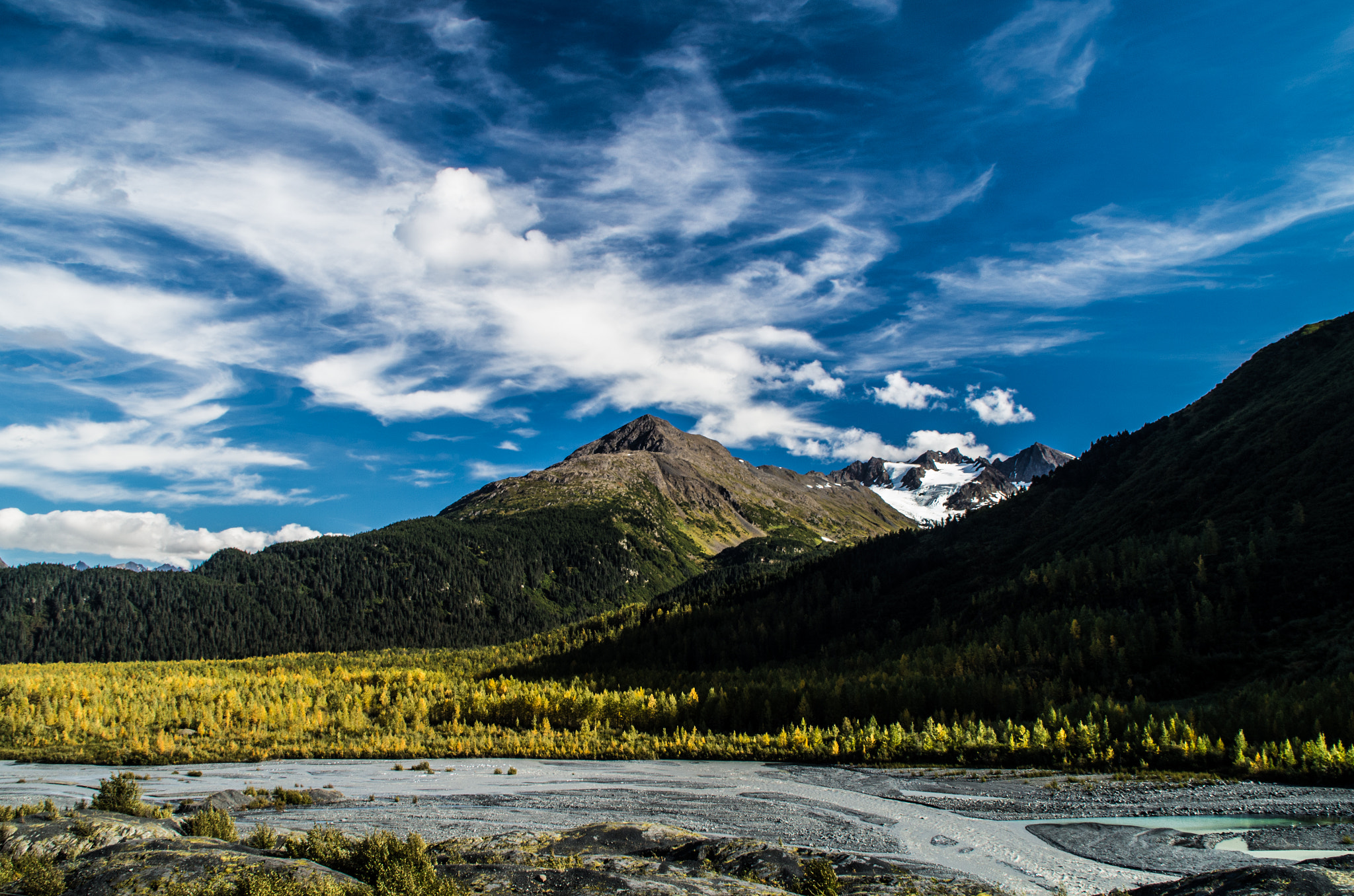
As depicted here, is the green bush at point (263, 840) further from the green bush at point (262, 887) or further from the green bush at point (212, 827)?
the green bush at point (262, 887)

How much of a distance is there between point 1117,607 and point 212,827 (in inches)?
4350

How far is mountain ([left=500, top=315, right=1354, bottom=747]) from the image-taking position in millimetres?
70562

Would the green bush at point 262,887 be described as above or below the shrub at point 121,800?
above

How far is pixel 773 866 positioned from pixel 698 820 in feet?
47.8

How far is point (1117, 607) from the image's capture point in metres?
99.2

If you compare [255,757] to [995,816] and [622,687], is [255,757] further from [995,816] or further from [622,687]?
[995,816]

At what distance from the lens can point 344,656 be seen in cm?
19475

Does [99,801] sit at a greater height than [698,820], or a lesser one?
greater

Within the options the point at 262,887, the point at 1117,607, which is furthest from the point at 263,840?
the point at 1117,607

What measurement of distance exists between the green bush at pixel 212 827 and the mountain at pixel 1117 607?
2036 inches

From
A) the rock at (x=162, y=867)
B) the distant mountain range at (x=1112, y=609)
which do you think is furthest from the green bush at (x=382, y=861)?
the distant mountain range at (x=1112, y=609)

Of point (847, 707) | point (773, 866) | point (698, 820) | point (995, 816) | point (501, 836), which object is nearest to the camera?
point (773, 866)

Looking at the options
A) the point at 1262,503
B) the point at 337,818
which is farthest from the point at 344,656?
the point at 1262,503

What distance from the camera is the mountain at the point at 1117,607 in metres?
70.6
